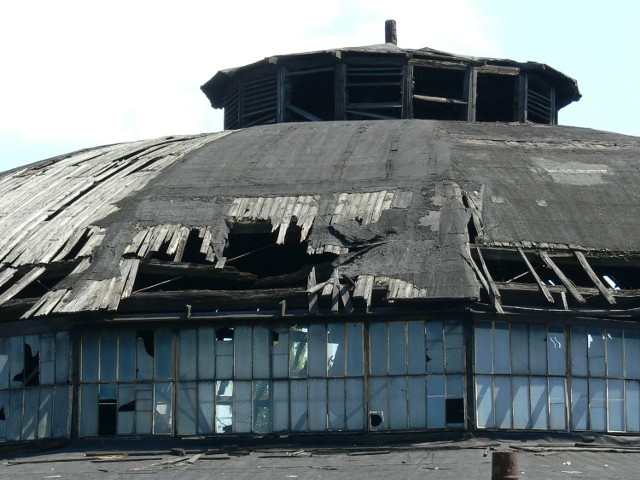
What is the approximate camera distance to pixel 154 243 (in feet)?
107

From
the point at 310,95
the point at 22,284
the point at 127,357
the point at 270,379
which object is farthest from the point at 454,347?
the point at 310,95

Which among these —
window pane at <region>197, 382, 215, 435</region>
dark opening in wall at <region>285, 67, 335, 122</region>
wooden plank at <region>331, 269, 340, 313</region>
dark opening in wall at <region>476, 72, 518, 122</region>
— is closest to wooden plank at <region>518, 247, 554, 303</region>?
wooden plank at <region>331, 269, 340, 313</region>

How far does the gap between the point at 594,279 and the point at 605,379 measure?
2.30 meters

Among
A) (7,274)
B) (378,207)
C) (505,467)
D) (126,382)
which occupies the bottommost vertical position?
(505,467)

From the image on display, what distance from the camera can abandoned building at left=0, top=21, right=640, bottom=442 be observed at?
29781mm

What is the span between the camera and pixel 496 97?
47.3 meters

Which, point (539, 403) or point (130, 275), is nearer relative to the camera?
point (539, 403)

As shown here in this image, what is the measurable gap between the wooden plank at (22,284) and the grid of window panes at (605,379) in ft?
41.8

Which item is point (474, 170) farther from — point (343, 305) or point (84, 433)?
point (84, 433)

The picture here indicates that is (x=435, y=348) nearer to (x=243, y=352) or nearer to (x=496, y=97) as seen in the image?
(x=243, y=352)

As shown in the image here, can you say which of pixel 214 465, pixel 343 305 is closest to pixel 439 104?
pixel 343 305

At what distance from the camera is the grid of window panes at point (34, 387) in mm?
31125

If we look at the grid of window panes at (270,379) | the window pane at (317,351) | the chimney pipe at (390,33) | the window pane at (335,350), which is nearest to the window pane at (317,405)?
the grid of window panes at (270,379)

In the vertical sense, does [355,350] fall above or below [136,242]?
below
